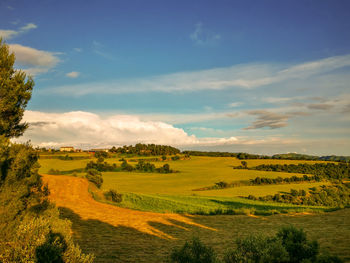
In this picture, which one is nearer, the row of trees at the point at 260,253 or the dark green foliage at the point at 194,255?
the row of trees at the point at 260,253

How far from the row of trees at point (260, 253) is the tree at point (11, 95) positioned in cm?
1452

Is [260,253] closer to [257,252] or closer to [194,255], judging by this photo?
[257,252]

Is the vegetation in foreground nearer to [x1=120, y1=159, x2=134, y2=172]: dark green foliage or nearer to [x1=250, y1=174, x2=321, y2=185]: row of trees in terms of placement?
[x1=250, y1=174, x2=321, y2=185]: row of trees

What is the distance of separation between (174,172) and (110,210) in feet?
183

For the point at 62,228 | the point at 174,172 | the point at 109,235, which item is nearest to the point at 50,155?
the point at 174,172

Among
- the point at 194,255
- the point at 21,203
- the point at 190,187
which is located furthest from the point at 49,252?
the point at 190,187

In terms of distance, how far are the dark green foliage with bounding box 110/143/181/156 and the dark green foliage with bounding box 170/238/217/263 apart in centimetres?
9146

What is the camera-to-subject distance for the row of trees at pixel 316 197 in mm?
44906

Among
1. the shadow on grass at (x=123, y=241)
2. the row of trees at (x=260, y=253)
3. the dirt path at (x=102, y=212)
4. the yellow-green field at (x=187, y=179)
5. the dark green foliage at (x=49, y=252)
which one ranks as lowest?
the yellow-green field at (x=187, y=179)

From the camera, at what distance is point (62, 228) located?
8.37 metres

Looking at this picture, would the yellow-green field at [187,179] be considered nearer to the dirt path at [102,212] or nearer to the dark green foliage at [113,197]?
the dark green foliage at [113,197]

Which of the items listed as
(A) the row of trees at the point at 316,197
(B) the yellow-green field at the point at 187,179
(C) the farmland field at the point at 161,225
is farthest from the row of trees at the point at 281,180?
(C) the farmland field at the point at 161,225

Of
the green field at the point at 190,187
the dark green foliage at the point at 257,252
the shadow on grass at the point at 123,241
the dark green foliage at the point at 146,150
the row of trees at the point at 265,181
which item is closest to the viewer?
the dark green foliage at the point at 257,252

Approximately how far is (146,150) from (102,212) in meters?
78.1
